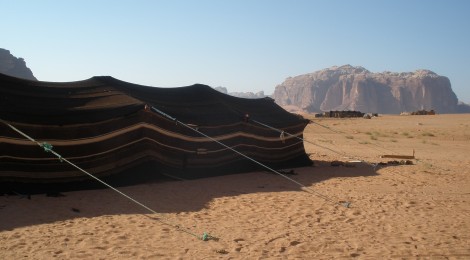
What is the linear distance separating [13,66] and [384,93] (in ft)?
293

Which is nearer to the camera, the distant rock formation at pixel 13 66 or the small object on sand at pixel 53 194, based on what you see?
the small object on sand at pixel 53 194

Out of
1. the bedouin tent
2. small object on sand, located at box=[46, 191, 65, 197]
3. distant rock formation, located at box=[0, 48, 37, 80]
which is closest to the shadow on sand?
small object on sand, located at box=[46, 191, 65, 197]

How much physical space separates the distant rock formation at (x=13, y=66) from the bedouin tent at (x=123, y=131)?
241 ft

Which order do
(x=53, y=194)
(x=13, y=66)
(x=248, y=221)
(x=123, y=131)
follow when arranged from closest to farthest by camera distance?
(x=248, y=221) < (x=53, y=194) < (x=123, y=131) < (x=13, y=66)

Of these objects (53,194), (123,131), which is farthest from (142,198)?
(123,131)

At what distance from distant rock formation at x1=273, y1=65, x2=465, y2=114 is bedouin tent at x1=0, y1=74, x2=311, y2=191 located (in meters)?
94.6

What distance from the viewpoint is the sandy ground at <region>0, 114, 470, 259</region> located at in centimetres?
560

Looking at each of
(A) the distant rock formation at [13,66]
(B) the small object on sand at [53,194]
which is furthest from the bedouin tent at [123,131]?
(A) the distant rock formation at [13,66]

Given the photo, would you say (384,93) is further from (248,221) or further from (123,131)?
(248,221)

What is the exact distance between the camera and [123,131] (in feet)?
30.5

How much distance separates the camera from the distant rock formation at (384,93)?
109000mm

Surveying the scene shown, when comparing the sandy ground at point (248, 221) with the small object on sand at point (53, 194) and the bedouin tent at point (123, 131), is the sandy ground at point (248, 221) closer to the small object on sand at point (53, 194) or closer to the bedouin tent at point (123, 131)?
the small object on sand at point (53, 194)

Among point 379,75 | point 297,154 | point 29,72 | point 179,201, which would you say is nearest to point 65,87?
point 179,201

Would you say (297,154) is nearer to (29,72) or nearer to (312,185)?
(312,185)
